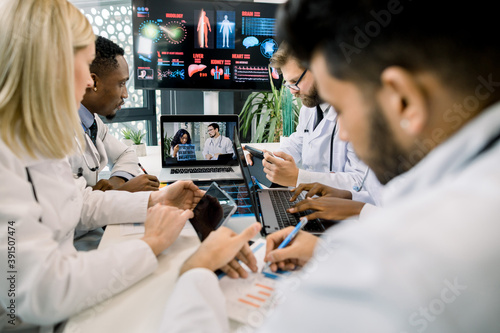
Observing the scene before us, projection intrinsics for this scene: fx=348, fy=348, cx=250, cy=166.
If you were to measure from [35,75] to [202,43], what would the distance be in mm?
2188

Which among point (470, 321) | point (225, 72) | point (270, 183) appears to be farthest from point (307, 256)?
point (225, 72)

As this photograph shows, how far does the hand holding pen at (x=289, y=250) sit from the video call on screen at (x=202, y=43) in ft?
7.25

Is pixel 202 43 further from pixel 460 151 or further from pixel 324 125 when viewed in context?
pixel 460 151

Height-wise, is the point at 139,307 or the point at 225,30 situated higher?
the point at 225,30

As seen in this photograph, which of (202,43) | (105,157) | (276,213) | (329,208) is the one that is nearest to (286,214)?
(276,213)

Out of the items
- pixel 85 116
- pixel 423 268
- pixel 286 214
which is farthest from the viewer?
pixel 85 116

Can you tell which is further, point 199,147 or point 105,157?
point 199,147

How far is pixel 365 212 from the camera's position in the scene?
110 centimetres

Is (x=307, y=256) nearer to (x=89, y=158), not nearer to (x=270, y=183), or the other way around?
(x=270, y=183)

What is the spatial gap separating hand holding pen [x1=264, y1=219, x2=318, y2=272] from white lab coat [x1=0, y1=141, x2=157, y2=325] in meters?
0.27

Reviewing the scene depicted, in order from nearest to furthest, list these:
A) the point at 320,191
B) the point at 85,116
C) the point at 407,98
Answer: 1. the point at 407,98
2. the point at 320,191
3. the point at 85,116

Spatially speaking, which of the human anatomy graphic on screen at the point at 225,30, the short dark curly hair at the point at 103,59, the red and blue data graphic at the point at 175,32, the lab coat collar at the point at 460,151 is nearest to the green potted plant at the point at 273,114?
the human anatomy graphic on screen at the point at 225,30

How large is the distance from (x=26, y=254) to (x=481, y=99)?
78 centimetres

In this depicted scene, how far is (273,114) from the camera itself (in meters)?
3.09
